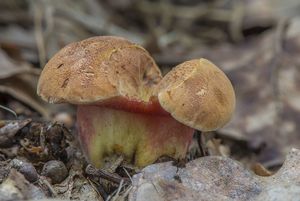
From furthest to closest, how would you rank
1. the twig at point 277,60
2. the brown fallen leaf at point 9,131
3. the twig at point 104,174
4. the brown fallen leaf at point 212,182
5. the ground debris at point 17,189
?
the twig at point 277,60 < the brown fallen leaf at point 9,131 < the twig at point 104,174 < the brown fallen leaf at point 212,182 < the ground debris at point 17,189

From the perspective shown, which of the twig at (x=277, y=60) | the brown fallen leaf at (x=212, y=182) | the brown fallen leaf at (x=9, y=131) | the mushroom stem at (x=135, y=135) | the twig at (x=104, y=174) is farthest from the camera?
the twig at (x=277, y=60)

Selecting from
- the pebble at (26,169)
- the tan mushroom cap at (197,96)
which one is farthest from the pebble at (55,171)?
the tan mushroom cap at (197,96)

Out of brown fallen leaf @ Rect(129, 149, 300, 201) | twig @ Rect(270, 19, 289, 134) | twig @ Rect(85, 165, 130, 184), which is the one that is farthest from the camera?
twig @ Rect(270, 19, 289, 134)

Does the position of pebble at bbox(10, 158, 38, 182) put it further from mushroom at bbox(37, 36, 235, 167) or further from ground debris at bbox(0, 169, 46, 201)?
mushroom at bbox(37, 36, 235, 167)

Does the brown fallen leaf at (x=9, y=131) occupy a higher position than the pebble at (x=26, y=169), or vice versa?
the pebble at (x=26, y=169)

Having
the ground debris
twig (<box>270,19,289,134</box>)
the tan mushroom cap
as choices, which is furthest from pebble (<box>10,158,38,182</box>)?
twig (<box>270,19,289,134</box>)

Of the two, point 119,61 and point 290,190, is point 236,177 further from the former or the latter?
point 119,61

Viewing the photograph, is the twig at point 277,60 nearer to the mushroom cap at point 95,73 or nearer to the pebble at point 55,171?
the mushroom cap at point 95,73

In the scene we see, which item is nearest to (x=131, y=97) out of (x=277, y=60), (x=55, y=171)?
(x=55, y=171)

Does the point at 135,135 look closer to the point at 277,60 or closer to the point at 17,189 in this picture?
the point at 17,189
